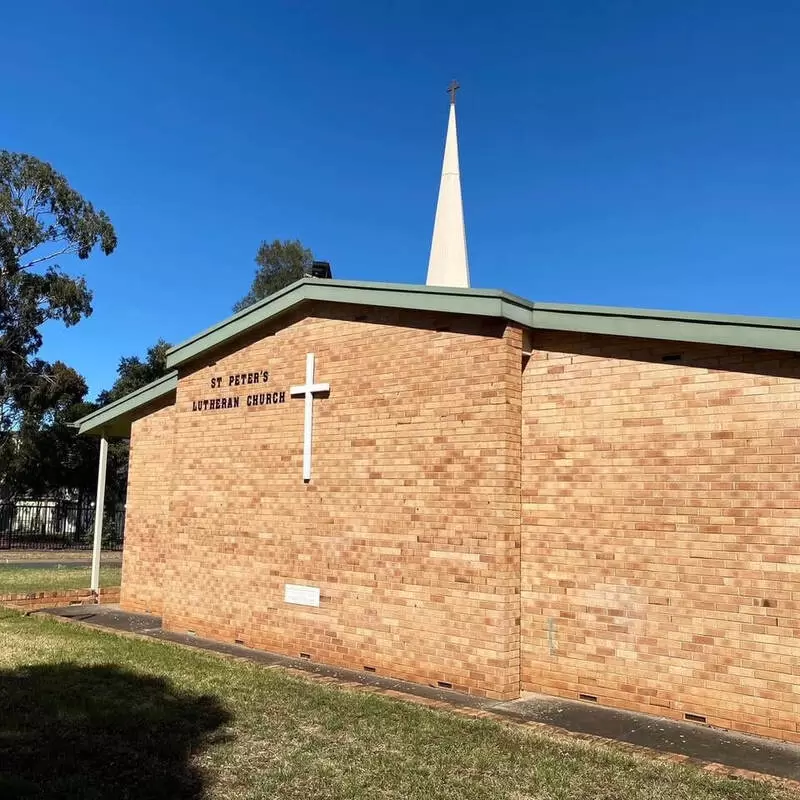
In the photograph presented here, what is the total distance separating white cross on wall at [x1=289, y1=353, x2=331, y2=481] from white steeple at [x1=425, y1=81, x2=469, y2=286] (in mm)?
6145

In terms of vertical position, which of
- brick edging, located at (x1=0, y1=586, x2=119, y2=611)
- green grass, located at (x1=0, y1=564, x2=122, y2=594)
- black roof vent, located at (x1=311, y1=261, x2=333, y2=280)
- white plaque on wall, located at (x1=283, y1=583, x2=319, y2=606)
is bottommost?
green grass, located at (x1=0, y1=564, x2=122, y2=594)

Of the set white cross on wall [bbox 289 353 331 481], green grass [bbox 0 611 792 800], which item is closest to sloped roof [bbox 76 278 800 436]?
white cross on wall [bbox 289 353 331 481]

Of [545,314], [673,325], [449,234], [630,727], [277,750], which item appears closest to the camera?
[277,750]

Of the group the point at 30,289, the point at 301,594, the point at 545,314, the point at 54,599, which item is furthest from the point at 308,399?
the point at 30,289

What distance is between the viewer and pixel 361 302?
897 cm

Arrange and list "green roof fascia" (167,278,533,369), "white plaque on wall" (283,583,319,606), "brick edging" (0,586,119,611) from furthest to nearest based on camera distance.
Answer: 1. "brick edging" (0,586,119,611)
2. "white plaque on wall" (283,583,319,606)
3. "green roof fascia" (167,278,533,369)

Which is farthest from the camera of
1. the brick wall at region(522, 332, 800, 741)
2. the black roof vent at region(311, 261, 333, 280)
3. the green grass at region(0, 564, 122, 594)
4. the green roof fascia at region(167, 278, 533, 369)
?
the green grass at region(0, 564, 122, 594)

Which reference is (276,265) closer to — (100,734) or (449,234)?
(449,234)

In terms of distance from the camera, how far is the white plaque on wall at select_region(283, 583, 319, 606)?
29.9 ft

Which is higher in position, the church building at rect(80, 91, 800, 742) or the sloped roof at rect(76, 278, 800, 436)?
the sloped roof at rect(76, 278, 800, 436)

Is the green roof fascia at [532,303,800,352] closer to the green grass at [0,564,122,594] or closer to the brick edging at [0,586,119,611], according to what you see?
the brick edging at [0,586,119,611]

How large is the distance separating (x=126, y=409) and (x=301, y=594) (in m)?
6.07

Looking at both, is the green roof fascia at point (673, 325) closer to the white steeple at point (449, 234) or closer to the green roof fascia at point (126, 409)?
the green roof fascia at point (126, 409)

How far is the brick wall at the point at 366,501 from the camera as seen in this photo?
7.66 meters
